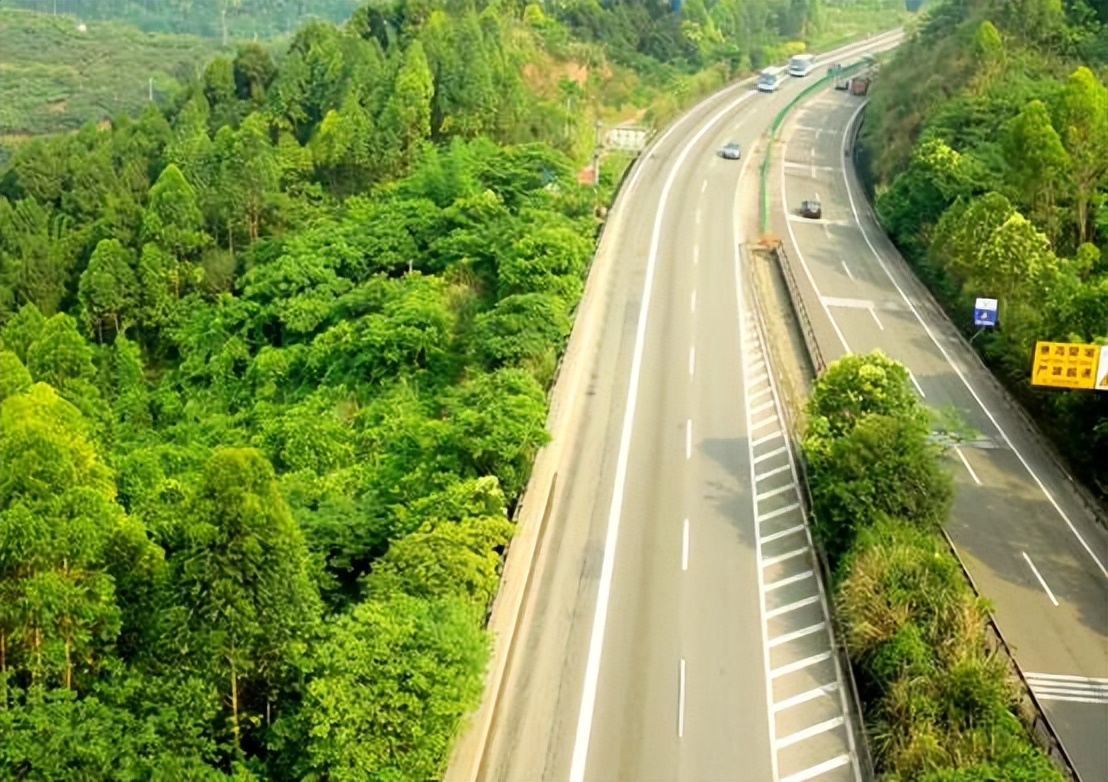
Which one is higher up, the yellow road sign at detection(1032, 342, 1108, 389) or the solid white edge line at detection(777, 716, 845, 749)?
the yellow road sign at detection(1032, 342, 1108, 389)

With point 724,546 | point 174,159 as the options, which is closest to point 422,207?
point 174,159

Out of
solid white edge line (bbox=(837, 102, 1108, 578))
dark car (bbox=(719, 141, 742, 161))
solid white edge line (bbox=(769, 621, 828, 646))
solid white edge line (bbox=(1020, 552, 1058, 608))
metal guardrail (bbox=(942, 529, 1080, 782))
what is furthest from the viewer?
dark car (bbox=(719, 141, 742, 161))

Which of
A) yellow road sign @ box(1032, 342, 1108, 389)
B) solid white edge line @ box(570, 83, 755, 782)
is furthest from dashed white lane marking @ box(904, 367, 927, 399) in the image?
yellow road sign @ box(1032, 342, 1108, 389)

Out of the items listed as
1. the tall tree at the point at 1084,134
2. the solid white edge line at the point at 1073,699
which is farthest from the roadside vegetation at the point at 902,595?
the tall tree at the point at 1084,134

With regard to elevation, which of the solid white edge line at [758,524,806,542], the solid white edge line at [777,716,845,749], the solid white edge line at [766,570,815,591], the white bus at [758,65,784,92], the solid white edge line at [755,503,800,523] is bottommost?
the solid white edge line at [777,716,845,749]

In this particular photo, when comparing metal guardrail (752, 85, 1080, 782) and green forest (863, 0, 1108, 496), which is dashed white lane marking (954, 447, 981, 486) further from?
metal guardrail (752, 85, 1080, 782)

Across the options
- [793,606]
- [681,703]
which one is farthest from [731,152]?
[681,703]

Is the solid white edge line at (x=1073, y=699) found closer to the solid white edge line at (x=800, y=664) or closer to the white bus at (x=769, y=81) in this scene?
the solid white edge line at (x=800, y=664)
